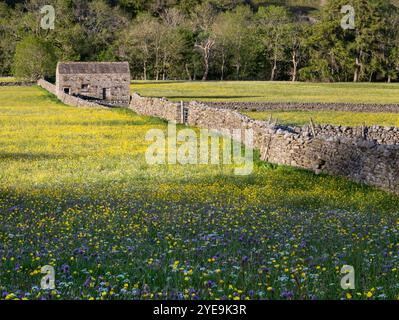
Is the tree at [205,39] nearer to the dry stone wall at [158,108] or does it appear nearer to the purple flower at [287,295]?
the dry stone wall at [158,108]

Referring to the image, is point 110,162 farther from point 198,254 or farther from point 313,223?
point 198,254

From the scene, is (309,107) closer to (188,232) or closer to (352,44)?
(188,232)

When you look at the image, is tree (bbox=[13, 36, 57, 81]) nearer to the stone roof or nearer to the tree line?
the tree line

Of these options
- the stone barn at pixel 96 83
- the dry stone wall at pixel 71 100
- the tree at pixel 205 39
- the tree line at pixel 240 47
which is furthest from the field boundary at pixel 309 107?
the tree at pixel 205 39

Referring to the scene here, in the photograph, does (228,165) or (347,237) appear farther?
(228,165)

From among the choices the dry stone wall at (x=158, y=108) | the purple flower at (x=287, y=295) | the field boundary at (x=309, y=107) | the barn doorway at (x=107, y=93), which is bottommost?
the barn doorway at (x=107, y=93)

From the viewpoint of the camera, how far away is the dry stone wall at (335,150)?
17.3 meters

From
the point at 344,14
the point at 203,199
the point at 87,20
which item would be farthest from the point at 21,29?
the point at 203,199

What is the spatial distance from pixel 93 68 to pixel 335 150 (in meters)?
50.5

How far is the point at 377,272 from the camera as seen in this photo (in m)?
8.91

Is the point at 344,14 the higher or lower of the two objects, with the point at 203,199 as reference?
higher

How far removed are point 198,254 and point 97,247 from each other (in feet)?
5.09

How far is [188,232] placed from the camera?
1177 centimetres

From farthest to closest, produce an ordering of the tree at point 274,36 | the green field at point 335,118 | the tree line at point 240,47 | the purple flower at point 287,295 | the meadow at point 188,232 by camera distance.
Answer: the tree at point 274,36, the tree line at point 240,47, the green field at point 335,118, the meadow at point 188,232, the purple flower at point 287,295
